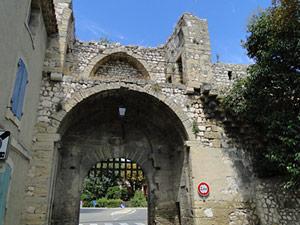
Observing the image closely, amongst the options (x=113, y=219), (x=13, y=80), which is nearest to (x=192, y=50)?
(x=13, y=80)

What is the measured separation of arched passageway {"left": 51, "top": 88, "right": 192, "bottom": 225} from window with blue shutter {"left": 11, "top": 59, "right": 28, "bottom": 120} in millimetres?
1699

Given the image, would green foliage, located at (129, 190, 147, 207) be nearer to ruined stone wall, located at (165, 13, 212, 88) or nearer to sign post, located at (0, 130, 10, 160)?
ruined stone wall, located at (165, 13, 212, 88)

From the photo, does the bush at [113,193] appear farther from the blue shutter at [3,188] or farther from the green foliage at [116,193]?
the blue shutter at [3,188]

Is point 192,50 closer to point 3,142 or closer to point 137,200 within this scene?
point 3,142

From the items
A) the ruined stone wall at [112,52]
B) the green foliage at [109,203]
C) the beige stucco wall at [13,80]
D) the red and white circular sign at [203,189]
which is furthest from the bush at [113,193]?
the beige stucco wall at [13,80]

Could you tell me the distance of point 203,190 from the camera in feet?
20.9

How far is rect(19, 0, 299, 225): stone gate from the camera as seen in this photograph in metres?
6.22

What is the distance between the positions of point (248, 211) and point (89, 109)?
17.6ft

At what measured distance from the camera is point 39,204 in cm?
554

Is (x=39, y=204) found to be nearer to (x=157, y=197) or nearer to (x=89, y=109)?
(x=89, y=109)

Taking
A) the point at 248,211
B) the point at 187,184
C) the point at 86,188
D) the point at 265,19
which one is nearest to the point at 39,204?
the point at 187,184

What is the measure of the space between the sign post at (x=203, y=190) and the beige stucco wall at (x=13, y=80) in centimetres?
420

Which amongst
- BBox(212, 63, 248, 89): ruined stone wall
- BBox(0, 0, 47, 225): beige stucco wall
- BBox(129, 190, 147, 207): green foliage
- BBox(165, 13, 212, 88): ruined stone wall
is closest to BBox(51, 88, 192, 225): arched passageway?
BBox(0, 0, 47, 225): beige stucco wall

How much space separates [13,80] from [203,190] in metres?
5.02
